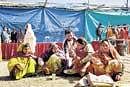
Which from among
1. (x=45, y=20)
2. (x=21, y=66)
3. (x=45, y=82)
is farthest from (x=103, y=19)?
(x=45, y=82)

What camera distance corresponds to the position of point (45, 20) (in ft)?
69.7

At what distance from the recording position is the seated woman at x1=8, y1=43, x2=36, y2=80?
12.1 meters

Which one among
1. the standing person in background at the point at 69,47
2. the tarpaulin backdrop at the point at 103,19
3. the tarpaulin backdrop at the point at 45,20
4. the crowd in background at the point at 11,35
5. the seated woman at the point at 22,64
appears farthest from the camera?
the tarpaulin backdrop at the point at 103,19

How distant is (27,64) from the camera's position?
1225 centimetres

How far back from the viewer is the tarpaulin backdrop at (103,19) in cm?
2280

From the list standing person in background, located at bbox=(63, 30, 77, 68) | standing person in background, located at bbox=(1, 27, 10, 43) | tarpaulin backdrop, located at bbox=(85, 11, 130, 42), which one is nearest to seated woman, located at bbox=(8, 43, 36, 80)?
standing person in background, located at bbox=(63, 30, 77, 68)

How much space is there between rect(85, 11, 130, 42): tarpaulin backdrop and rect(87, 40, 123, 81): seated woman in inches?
421

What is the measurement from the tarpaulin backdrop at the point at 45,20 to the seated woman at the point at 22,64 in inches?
306

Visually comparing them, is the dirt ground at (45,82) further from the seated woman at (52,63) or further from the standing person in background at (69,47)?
the standing person in background at (69,47)

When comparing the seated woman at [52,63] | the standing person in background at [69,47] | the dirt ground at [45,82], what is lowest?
the dirt ground at [45,82]

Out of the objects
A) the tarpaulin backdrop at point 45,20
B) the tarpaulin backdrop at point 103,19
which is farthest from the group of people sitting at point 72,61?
the tarpaulin backdrop at point 103,19

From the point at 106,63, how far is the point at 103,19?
12.9 m

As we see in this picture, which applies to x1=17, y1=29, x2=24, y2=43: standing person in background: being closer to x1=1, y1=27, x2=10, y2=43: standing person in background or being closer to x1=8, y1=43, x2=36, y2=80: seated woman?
x1=1, y1=27, x2=10, y2=43: standing person in background

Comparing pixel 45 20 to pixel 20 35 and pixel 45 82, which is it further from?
pixel 45 82
